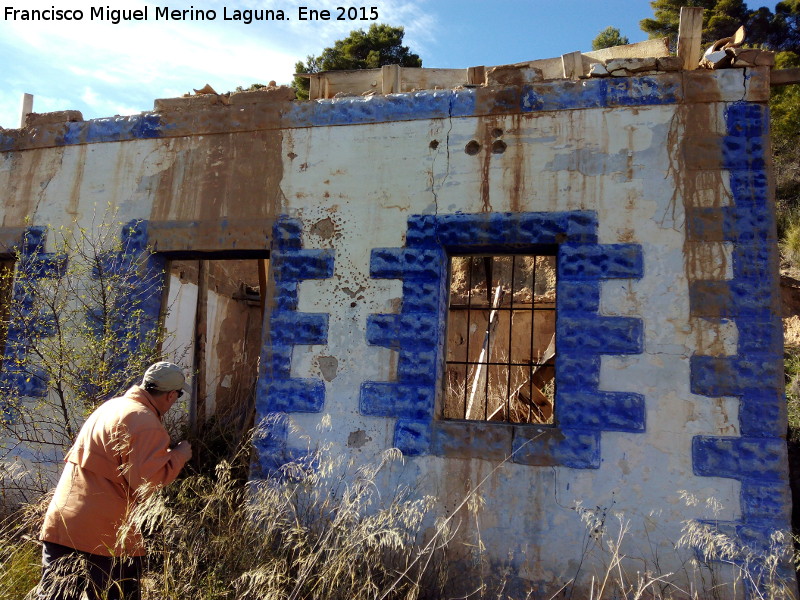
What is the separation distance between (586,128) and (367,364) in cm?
235

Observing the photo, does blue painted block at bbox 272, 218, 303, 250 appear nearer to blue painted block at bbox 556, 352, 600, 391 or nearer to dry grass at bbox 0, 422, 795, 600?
dry grass at bbox 0, 422, 795, 600

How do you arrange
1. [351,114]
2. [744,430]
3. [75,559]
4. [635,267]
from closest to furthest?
[75,559]
[744,430]
[635,267]
[351,114]

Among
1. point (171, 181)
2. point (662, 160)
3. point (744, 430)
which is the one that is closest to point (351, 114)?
point (171, 181)

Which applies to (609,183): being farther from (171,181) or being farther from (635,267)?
(171,181)

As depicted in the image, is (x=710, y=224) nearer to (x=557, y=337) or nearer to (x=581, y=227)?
(x=581, y=227)

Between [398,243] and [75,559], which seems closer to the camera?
[75,559]

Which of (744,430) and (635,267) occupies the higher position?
(635,267)

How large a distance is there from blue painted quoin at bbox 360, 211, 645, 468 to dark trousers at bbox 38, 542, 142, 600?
1957mm

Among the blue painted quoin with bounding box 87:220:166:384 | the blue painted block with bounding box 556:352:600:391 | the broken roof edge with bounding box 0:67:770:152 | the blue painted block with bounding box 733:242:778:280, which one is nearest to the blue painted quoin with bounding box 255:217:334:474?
the broken roof edge with bounding box 0:67:770:152

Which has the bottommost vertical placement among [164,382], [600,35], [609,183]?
[164,382]

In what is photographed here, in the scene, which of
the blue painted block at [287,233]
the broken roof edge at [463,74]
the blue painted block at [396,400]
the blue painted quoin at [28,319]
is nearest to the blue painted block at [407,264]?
the blue painted block at [287,233]

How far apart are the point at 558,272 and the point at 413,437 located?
1547mm

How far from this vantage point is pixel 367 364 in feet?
16.5

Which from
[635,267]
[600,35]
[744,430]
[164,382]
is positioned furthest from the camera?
[600,35]
